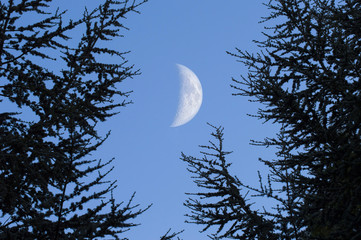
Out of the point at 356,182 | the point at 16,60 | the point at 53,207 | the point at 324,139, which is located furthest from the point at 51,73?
the point at 356,182

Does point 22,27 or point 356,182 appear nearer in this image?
point 356,182

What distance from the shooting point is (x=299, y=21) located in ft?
27.2

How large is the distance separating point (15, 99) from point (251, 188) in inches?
215

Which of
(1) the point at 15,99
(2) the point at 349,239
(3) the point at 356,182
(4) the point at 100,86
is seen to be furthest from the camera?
(4) the point at 100,86

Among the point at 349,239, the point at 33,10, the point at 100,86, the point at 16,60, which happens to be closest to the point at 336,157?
the point at 349,239

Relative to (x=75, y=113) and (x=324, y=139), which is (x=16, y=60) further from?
(x=324, y=139)

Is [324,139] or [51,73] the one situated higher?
[51,73]

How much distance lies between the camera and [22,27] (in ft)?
26.5

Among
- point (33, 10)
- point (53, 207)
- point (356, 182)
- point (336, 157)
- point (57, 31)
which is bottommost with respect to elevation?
point (356, 182)

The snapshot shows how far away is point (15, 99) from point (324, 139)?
19.9 ft

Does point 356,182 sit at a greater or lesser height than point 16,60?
lesser

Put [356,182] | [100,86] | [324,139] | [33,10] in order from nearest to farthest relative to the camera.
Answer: [356,182], [324,139], [33,10], [100,86]

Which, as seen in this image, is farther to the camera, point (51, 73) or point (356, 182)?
point (51, 73)

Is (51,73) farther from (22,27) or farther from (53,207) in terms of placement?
(53,207)
